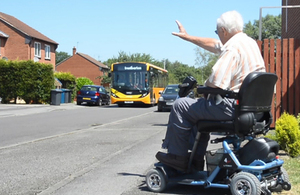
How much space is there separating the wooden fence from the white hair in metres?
7.20

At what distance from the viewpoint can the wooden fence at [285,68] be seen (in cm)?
1176

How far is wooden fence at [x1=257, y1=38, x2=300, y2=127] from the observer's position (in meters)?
11.8

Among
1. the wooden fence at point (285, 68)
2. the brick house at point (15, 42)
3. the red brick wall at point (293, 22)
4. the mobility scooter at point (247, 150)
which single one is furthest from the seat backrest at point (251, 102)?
the brick house at point (15, 42)

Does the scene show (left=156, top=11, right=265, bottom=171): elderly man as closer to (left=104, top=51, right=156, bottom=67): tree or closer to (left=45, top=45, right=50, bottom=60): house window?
(left=45, top=45, right=50, bottom=60): house window

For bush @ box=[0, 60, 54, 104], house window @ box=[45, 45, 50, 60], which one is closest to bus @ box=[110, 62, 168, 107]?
bush @ box=[0, 60, 54, 104]

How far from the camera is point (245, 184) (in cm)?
447

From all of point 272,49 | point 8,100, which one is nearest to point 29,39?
point 8,100

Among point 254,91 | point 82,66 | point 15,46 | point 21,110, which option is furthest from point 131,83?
point 82,66

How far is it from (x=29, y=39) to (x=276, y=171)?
150ft

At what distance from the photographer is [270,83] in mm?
4781

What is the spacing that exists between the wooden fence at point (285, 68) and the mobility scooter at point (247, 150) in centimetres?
735

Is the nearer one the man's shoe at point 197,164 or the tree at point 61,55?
the man's shoe at point 197,164

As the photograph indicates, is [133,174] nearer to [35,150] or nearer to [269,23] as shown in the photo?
[35,150]

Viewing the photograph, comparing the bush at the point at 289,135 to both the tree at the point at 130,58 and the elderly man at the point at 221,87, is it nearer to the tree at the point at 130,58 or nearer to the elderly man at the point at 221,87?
the elderly man at the point at 221,87
